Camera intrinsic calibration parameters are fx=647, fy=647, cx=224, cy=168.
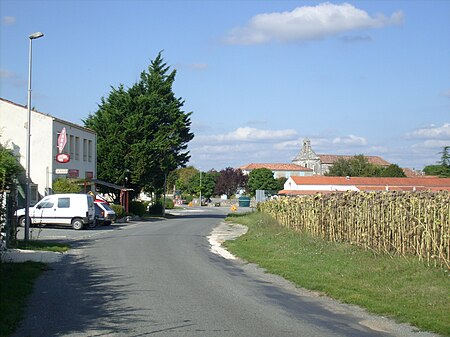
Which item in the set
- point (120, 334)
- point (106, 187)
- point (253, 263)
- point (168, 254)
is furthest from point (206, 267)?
point (106, 187)

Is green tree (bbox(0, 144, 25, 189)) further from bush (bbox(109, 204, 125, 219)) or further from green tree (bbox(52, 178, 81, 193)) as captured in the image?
bush (bbox(109, 204, 125, 219))

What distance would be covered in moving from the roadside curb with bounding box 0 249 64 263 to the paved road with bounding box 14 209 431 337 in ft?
3.09

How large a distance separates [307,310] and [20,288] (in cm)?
576

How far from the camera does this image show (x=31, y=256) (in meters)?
19.8

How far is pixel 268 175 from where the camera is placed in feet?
440

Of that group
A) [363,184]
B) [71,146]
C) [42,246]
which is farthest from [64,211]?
[363,184]

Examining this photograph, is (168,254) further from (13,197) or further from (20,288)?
(20,288)

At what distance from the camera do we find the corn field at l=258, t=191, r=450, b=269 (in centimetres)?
1443

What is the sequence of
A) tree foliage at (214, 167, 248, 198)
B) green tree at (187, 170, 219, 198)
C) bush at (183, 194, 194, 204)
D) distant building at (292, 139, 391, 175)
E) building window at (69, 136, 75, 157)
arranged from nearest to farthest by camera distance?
building window at (69, 136, 75, 157) → bush at (183, 194, 194, 204) → green tree at (187, 170, 219, 198) → tree foliage at (214, 167, 248, 198) → distant building at (292, 139, 391, 175)

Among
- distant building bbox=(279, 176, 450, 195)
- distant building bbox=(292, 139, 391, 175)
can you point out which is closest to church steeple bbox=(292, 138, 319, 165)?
distant building bbox=(292, 139, 391, 175)

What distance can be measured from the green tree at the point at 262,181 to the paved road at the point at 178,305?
114 m

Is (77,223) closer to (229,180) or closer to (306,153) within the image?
(229,180)

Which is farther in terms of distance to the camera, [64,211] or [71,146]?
[71,146]

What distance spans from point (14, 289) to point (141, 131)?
4361 centimetres
